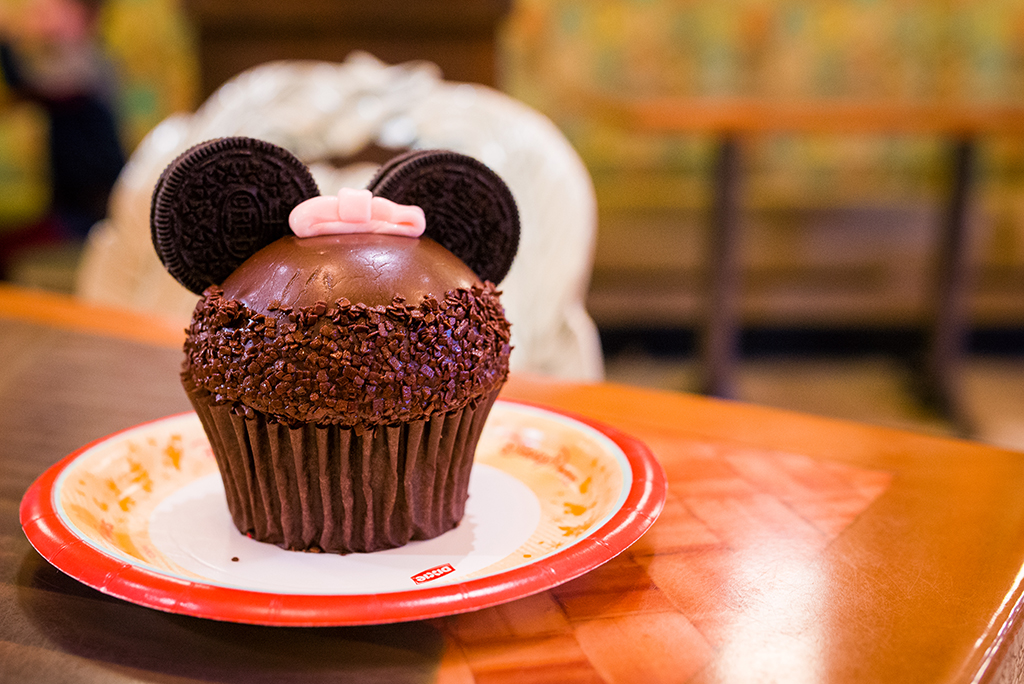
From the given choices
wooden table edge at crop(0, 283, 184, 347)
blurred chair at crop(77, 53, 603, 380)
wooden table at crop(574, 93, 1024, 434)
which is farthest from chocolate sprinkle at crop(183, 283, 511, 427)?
wooden table at crop(574, 93, 1024, 434)

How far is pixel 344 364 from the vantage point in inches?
25.8

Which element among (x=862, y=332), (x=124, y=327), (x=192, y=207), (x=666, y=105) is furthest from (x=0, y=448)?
(x=862, y=332)

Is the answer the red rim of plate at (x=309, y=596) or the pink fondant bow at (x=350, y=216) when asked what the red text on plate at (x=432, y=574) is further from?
the pink fondant bow at (x=350, y=216)

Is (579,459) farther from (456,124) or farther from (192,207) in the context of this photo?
(456,124)

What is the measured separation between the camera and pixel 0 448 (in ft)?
3.01

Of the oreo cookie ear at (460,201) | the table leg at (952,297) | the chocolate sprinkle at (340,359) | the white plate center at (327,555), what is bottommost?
the table leg at (952,297)

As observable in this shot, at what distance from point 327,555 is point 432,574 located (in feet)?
0.33

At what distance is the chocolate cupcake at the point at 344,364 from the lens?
0.66m

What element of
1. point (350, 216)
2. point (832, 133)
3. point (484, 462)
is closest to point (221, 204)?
point (350, 216)

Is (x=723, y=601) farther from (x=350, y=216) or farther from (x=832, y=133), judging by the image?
(x=832, y=133)

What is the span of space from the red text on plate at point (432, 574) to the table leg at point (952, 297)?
287 cm

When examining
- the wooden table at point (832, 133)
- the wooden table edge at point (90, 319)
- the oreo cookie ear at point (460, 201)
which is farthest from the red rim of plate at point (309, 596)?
the wooden table at point (832, 133)

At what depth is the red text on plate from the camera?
0.67 meters

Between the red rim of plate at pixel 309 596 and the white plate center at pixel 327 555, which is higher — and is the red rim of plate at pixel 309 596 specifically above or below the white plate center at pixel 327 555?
above
